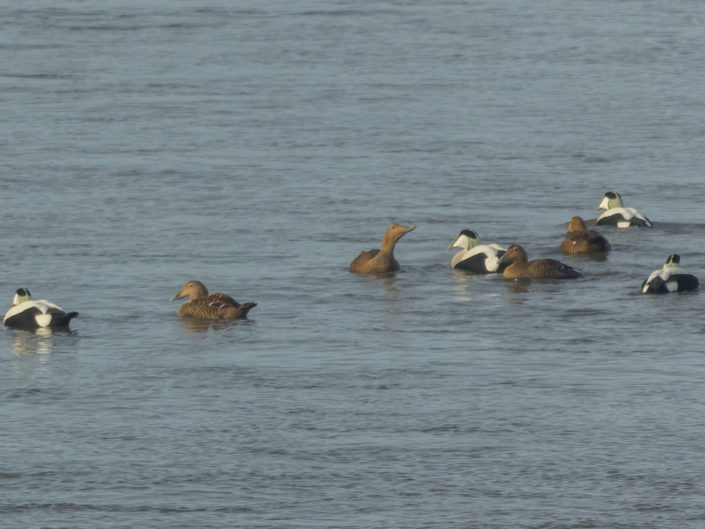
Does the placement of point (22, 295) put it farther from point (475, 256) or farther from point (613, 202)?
point (613, 202)

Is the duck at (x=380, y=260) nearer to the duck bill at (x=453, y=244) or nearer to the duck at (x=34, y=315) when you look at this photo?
the duck bill at (x=453, y=244)

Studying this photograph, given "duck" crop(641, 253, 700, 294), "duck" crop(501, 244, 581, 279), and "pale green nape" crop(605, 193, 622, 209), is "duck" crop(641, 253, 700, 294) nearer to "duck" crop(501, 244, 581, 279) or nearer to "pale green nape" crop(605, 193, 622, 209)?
"duck" crop(501, 244, 581, 279)

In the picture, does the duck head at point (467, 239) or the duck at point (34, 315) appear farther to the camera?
the duck head at point (467, 239)

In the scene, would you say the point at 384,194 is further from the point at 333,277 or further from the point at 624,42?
the point at 624,42

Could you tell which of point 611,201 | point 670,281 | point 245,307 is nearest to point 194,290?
point 245,307

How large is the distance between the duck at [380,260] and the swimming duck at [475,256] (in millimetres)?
746

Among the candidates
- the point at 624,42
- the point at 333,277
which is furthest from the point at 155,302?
the point at 624,42

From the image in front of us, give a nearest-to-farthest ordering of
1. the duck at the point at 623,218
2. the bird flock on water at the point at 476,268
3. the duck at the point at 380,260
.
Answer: the bird flock on water at the point at 476,268 < the duck at the point at 380,260 < the duck at the point at 623,218

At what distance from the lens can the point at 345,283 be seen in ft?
68.4

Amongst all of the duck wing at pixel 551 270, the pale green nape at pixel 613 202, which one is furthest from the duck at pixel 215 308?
the pale green nape at pixel 613 202

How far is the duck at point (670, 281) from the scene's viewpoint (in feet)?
64.4

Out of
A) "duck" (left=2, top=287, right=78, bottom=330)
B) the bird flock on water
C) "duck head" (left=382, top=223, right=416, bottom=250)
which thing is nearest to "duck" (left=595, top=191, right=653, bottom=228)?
the bird flock on water

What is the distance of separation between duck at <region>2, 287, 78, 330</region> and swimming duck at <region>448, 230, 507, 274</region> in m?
5.06

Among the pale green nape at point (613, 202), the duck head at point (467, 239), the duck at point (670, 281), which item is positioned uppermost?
the pale green nape at point (613, 202)
